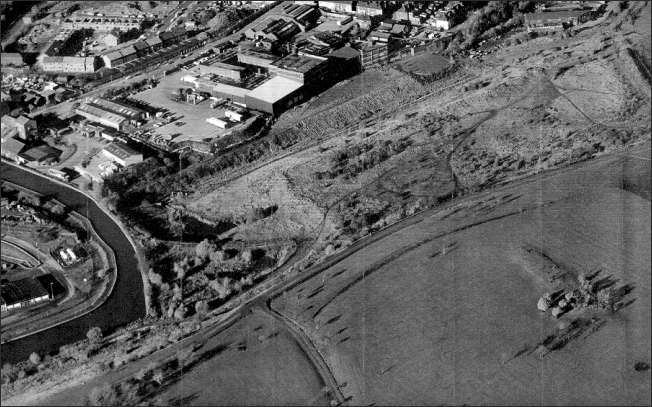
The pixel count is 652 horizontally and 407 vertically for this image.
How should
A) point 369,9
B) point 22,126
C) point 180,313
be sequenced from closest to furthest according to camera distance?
1. point 180,313
2. point 22,126
3. point 369,9

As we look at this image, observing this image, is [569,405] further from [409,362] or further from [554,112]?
[554,112]

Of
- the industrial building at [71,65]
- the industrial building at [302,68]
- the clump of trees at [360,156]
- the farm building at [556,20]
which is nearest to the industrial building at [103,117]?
the industrial building at [71,65]

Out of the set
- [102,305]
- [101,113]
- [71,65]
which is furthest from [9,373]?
[71,65]

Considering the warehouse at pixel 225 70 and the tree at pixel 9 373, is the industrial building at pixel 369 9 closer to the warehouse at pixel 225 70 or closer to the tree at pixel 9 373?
the warehouse at pixel 225 70

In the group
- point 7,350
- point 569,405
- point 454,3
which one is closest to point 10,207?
point 7,350

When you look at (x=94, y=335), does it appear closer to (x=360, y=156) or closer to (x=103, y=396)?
(x=103, y=396)

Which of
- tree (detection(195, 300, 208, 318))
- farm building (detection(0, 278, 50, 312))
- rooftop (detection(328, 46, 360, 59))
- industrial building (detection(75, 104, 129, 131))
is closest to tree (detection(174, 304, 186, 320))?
tree (detection(195, 300, 208, 318))

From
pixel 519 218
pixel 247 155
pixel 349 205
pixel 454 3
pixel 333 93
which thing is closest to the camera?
pixel 519 218
